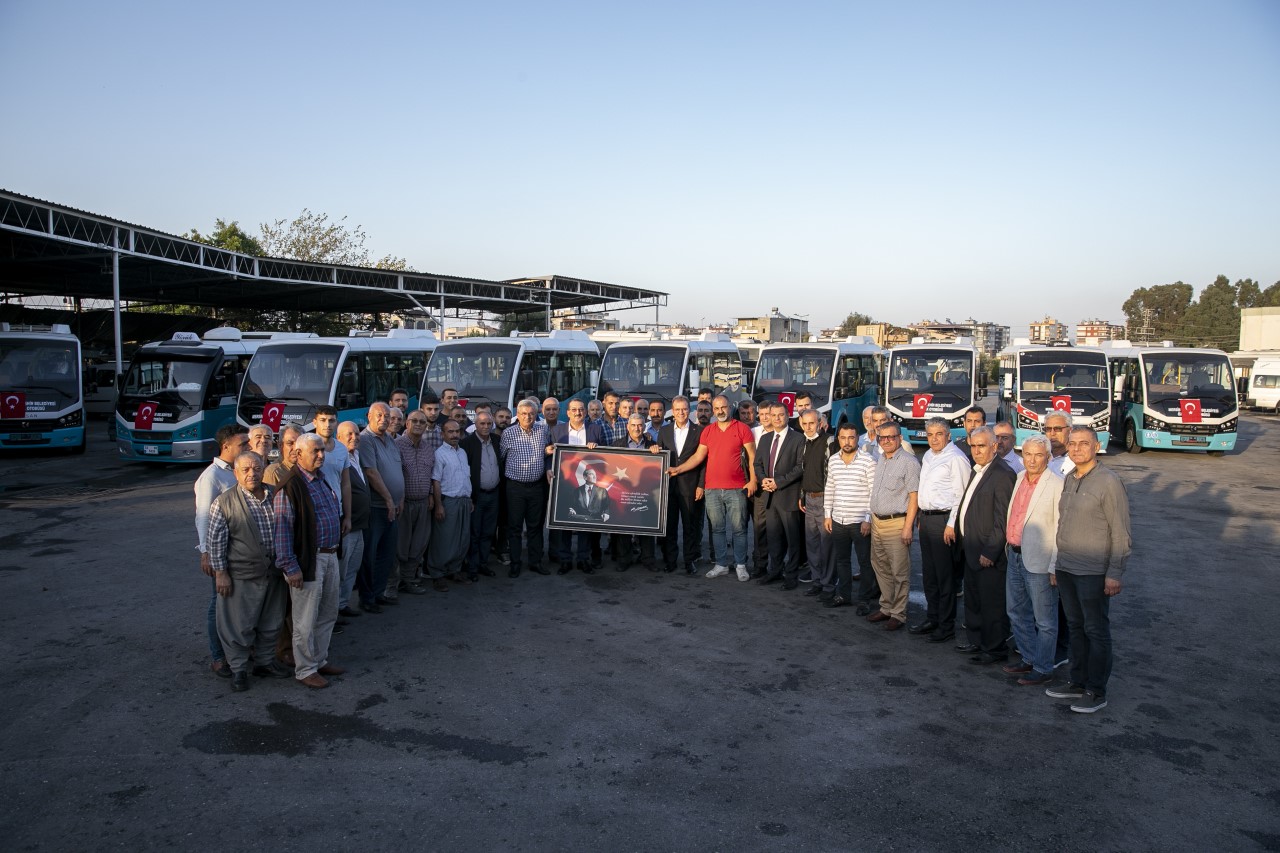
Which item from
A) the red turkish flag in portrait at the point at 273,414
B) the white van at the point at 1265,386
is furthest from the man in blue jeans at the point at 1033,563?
the white van at the point at 1265,386

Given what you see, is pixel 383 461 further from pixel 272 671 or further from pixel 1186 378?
pixel 1186 378

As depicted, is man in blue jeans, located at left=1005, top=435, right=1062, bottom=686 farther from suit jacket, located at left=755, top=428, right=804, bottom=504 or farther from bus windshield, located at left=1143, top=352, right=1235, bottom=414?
bus windshield, located at left=1143, top=352, right=1235, bottom=414

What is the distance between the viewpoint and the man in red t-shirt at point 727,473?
8688 mm

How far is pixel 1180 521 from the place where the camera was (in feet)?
39.4

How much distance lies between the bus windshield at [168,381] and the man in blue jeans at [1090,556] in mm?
16519

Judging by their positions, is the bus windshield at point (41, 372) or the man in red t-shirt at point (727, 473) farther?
the bus windshield at point (41, 372)

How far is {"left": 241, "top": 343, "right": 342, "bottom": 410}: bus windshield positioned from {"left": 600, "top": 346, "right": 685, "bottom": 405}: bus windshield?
5701mm

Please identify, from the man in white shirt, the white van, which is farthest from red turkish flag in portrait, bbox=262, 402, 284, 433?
the white van

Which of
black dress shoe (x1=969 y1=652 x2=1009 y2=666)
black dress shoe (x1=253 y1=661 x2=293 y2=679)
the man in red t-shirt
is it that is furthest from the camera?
the man in red t-shirt

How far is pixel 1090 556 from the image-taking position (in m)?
5.41

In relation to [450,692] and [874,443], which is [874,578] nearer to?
[874,443]

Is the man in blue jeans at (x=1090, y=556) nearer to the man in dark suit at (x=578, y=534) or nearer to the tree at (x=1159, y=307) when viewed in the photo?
the man in dark suit at (x=578, y=534)

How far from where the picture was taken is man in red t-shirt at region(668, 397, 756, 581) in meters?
8.69

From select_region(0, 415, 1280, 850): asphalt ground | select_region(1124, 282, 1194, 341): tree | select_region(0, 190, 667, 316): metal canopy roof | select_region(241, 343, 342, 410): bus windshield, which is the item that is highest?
select_region(1124, 282, 1194, 341): tree
